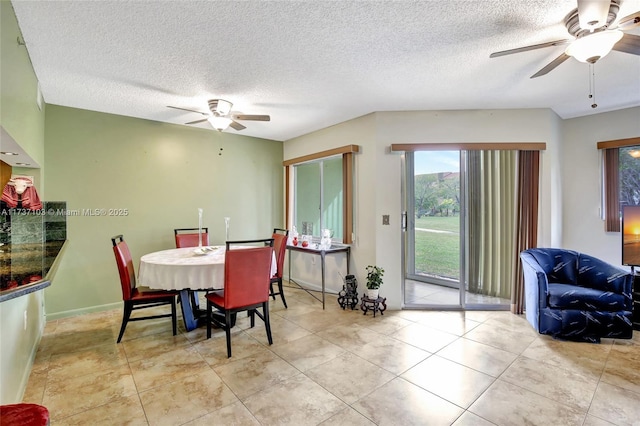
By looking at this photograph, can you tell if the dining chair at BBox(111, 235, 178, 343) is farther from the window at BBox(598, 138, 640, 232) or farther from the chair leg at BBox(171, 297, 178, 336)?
the window at BBox(598, 138, 640, 232)

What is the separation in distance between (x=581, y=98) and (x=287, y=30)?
3.52m

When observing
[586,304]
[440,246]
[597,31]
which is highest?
[597,31]

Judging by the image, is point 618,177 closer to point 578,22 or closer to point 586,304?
point 586,304

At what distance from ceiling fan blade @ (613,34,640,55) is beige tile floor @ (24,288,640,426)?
91.0 inches

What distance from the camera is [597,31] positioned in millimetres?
1888

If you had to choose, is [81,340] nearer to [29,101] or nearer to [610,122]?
[29,101]

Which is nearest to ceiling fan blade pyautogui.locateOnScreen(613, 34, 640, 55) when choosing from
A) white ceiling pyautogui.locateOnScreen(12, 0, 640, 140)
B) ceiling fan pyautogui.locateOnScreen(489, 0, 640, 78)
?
ceiling fan pyautogui.locateOnScreen(489, 0, 640, 78)

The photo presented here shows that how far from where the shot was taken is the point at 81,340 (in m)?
2.96

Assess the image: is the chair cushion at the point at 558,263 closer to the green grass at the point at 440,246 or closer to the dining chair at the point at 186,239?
the green grass at the point at 440,246

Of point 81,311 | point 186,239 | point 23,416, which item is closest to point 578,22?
point 23,416

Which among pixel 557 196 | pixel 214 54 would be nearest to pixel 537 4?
pixel 214 54

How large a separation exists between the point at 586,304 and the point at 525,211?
1228 millimetres

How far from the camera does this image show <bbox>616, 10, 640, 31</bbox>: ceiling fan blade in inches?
63.6

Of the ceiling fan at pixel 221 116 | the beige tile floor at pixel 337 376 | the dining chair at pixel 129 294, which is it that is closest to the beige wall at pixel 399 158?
the beige tile floor at pixel 337 376
